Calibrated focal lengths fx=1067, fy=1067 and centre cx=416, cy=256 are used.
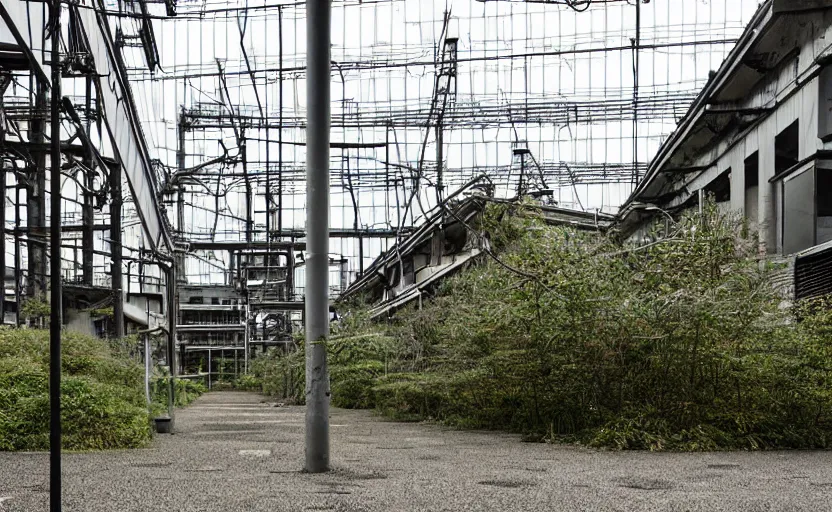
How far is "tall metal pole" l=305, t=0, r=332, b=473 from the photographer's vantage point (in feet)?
31.1

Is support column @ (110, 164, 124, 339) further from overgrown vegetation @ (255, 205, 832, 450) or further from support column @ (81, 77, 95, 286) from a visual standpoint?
overgrown vegetation @ (255, 205, 832, 450)

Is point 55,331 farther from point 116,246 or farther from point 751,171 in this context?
point 751,171

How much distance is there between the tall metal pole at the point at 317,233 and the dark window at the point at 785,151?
42.5 feet

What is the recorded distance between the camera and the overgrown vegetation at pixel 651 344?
41.1 ft

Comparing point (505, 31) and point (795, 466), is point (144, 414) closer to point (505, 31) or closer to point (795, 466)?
point (795, 466)

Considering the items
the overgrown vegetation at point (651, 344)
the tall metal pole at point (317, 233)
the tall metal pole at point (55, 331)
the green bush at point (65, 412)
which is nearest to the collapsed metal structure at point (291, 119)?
the green bush at point (65, 412)

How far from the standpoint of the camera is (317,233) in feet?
31.4

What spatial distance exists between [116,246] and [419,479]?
52.5 feet

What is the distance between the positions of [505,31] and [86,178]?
1272cm

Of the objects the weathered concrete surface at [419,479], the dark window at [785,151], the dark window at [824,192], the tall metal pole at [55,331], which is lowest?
the weathered concrete surface at [419,479]

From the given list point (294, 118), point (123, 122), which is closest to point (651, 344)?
point (123, 122)

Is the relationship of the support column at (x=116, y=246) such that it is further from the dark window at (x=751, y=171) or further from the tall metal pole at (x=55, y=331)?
the tall metal pole at (x=55, y=331)

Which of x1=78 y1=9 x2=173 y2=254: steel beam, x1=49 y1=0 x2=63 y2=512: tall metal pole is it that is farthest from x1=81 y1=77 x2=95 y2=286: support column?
x1=49 y1=0 x2=63 y2=512: tall metal pole

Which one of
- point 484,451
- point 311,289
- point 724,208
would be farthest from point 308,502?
point 724,208
